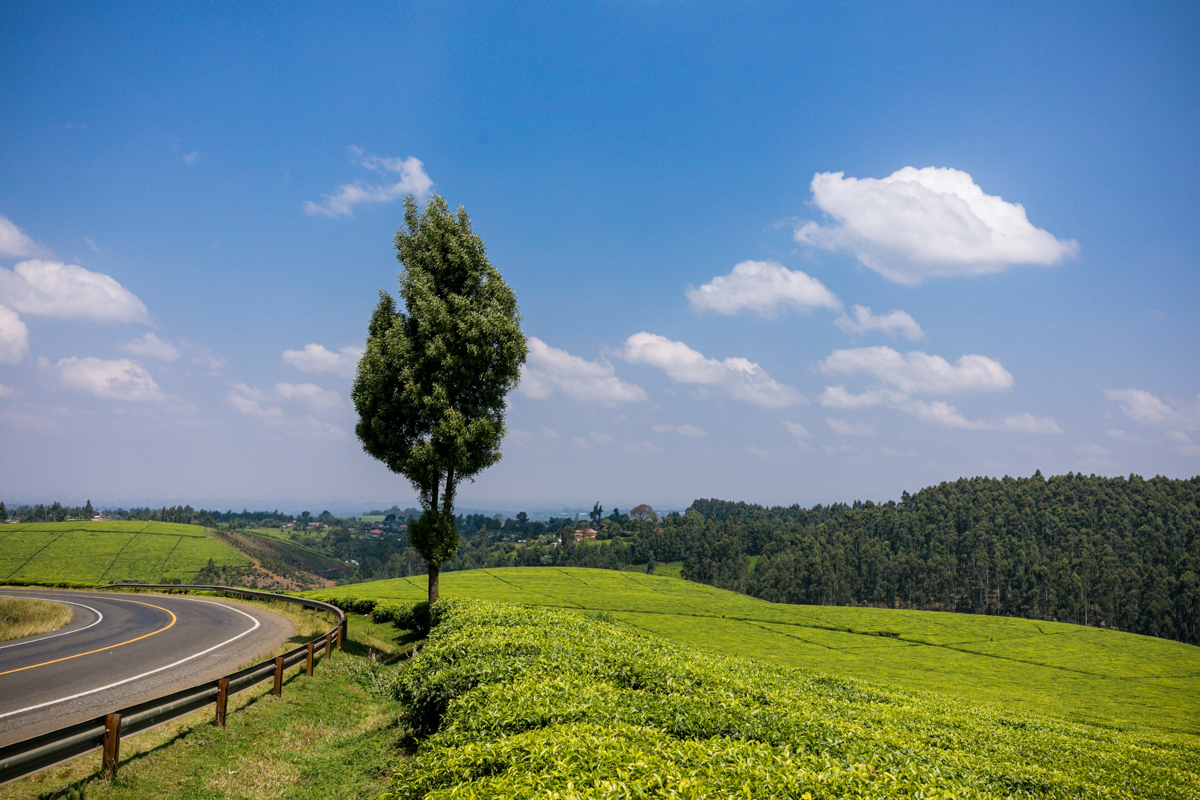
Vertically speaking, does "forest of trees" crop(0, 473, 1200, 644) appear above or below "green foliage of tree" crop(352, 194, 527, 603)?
below

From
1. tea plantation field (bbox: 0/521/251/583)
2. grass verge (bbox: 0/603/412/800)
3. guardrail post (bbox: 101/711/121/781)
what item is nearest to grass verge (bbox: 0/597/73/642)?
grass verge (bbox: 0/603/412/800)

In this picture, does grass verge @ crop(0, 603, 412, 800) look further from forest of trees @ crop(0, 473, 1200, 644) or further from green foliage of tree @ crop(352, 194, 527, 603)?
forest of trees @ crop(0, 473, 1200, 644)

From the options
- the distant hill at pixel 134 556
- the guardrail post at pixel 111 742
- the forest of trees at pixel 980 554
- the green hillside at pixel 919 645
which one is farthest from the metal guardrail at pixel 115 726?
the distant hill at pixel 134 556

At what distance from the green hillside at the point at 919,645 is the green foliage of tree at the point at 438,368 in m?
21.8

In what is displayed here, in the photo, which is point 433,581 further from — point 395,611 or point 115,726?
point 115,726

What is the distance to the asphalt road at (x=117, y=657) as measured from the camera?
12.7 metres

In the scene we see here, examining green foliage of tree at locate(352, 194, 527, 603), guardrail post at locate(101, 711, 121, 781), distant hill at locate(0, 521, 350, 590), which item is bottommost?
distant hill at locate(0, 521, 350, 590)

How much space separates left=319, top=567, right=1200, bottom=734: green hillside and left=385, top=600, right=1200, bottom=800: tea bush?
20.8 metres

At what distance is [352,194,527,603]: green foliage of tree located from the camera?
80.0ft

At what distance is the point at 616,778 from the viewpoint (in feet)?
18.7

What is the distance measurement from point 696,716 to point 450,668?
488cm

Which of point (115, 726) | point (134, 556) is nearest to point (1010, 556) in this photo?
point (115, 726)

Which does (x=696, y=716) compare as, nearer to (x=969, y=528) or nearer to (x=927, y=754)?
(x=927, y=754)

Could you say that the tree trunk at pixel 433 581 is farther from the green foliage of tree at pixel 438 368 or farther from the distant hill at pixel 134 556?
the distant hill at pixel 134 556
